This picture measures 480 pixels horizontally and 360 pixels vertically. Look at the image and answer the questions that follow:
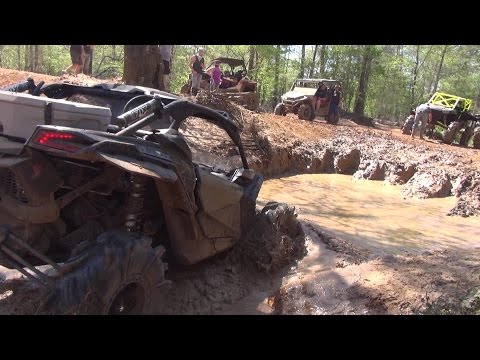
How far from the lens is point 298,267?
576 cm

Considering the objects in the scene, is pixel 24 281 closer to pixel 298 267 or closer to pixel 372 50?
pixel 298 267

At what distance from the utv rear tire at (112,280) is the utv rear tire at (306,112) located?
56.5 ft

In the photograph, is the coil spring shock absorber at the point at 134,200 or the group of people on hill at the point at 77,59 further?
the group of people on hill at the point at 77,59

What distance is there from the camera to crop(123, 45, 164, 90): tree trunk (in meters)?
9.87

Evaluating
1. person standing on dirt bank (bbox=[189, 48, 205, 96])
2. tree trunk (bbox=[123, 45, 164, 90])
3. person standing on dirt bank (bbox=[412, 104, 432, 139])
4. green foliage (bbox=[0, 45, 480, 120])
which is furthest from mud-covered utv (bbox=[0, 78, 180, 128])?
green foliage (bbox=[0, 45, 480, 120])

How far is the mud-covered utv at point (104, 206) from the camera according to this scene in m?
3.06

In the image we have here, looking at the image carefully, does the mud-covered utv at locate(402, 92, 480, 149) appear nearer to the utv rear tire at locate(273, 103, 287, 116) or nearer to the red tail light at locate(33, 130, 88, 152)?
the utv rear tire at locate(273, 103, 287, 116)

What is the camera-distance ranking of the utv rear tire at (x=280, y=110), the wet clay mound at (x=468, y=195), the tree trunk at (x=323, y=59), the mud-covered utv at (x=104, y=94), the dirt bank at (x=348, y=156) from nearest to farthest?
1. the mud-covered utv at (x=104, y=94)
2. the wet clay mound at (x=468, y=195)
3. the dirt bank at (x=348, y=156)
4. the utv rear tire at (x=280, y=110)
5. the tree trunk at (x=323, y=59)

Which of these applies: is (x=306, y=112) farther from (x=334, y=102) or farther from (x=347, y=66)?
(x=347, y=66)

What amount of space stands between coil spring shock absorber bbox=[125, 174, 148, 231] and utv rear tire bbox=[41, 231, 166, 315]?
0.25 meters

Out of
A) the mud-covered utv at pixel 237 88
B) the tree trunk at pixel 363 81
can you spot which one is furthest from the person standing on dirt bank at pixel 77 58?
the tree trunk at pixel 363 81

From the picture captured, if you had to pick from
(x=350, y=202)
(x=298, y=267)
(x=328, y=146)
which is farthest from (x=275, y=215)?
(x=328, y=146)

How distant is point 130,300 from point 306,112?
17.7m

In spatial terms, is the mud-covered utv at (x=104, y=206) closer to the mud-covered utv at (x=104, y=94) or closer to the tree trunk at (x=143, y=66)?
the mud-covered utv at (x=104, y=94)
